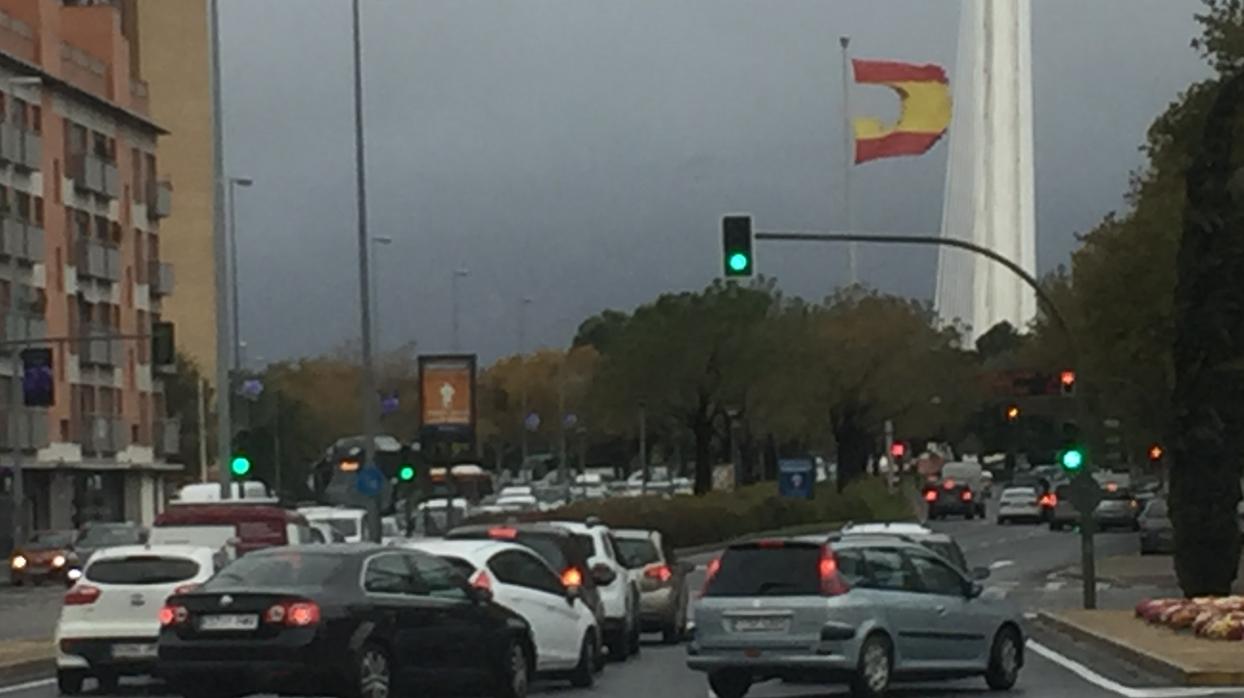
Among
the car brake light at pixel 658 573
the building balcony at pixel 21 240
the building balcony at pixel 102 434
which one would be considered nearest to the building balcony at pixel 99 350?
the building balcony at pixel 102 434

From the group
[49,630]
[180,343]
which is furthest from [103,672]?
[180,343]

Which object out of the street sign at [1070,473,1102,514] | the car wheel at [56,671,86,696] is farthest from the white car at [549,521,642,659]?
the street sign at [1070,473,1102,514]

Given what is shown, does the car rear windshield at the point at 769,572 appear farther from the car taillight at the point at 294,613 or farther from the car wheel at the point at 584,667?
the car taillight at the point at 294,613

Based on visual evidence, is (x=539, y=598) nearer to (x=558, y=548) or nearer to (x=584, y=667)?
(x=584, y=667)

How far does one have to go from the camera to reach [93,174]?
8906 cm

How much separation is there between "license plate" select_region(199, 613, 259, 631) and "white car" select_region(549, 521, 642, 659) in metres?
10.4

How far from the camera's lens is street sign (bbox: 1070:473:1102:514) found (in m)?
40.1

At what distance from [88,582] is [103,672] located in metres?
0.98

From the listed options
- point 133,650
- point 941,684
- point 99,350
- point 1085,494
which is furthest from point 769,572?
point 99,350

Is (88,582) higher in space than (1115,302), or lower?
lower

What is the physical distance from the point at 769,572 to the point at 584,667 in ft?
11.6

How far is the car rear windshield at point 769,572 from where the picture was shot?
80.8 feet

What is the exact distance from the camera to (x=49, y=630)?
42500mm

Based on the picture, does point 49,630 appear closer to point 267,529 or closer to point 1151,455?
point 267,529
